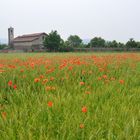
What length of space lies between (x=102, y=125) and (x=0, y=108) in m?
1.29

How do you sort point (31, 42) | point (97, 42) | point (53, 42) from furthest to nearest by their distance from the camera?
1. point (31, 42)
2. point (97, 42)
3. point (53, 42)

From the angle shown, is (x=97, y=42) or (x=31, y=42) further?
(x=31, y=42)

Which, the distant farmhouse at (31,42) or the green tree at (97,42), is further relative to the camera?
the distant farmhouse at (31,42)

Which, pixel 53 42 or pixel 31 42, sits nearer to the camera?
pixel 53 42

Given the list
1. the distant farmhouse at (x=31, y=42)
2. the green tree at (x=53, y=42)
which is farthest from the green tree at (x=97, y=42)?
the green tree at (x=53, y=42)

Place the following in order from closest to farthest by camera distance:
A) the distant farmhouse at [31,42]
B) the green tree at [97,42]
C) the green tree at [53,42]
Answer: the green tree at [53,42]
the green tree at [97,42]
the distant farmhouse at [31,42]

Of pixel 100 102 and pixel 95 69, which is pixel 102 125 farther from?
pixel 95 69

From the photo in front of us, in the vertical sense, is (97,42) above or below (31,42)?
above

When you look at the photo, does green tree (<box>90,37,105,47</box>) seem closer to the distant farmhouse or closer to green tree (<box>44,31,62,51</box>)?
the distant farmhouse

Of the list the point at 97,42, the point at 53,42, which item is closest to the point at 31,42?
the point at 97,42

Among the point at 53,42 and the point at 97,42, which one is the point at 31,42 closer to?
the point at 97,42

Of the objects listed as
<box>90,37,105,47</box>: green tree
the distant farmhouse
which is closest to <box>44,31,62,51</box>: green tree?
the distant farmhouse

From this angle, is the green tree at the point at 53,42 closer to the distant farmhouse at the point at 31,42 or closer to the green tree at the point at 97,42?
the distant farmhouse at the point at 31,42

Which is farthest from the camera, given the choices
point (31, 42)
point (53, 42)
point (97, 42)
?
point (31, 42)
